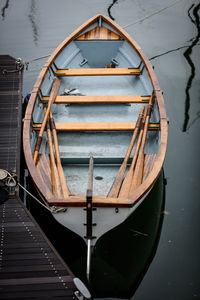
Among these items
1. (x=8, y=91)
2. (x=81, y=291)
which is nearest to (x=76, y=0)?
(x=8, y=91)

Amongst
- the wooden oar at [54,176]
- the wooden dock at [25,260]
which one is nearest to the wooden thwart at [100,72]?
the wooden oar at [54,176]

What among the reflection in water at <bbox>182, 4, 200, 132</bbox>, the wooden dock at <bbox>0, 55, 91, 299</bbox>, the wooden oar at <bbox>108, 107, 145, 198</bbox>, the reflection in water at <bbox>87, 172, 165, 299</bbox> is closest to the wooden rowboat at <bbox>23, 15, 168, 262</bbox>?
the wooden oar at <bbox>108, 107, 145, 198</bbox>

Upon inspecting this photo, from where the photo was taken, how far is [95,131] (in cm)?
721

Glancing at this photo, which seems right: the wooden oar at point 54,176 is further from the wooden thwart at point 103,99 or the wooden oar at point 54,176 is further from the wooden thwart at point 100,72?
the wooden thwart at point 100,72

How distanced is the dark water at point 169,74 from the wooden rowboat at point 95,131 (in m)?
1.00

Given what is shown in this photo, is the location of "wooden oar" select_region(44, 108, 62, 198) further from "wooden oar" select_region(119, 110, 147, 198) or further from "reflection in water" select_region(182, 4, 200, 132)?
"reflection in water" select_region(182, 4, 200, 132)

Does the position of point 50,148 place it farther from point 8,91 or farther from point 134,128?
point 8,91

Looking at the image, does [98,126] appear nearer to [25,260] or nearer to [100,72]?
[100,72]

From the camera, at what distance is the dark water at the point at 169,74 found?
5770 millimetres

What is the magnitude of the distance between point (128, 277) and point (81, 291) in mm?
1656

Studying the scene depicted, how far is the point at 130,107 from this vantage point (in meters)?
7.83

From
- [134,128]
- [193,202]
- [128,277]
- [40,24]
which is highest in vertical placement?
[40,24]

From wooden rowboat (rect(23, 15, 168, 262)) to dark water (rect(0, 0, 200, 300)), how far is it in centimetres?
100

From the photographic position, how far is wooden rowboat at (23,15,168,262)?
520 centimetres
